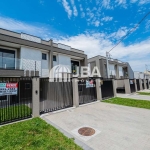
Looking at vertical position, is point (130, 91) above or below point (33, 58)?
below

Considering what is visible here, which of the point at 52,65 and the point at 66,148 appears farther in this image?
the point at 52,65

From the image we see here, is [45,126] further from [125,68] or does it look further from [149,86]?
[125,68]

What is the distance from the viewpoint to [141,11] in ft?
29.4

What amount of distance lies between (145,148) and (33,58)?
12.7 m

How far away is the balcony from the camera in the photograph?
9667 mm

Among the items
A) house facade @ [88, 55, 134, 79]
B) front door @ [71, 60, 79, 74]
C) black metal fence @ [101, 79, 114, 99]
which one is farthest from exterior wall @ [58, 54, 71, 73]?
house facade @ [88, 55, 134, 79]

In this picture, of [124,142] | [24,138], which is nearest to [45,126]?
[24,138]

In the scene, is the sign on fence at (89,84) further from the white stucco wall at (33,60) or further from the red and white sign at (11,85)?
the white stucco wall at (33,60)

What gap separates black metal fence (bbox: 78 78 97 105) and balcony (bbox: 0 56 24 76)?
20.5ft

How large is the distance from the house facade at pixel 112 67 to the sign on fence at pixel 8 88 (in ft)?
64.1

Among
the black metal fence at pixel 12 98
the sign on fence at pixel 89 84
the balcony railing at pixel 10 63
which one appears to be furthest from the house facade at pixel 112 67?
the black metal fence at pixel 12 98

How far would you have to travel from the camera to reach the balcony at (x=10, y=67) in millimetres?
9667

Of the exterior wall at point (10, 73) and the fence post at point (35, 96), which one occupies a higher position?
the exterior wall at point (10, 73)

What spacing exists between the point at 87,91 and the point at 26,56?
811cm
